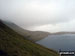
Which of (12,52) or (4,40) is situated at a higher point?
(4,40)

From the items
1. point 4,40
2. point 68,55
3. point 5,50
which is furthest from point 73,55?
point 5,50

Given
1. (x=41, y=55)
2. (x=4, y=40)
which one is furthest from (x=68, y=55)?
(x=4, y=40)

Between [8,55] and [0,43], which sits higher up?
[0,43]

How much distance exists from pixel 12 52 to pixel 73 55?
2461 inches

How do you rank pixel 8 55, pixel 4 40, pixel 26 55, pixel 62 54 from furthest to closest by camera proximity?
1. pixel 62 54
2. pixel 4 40
3. pixel 26 55
4. pixel 8 55

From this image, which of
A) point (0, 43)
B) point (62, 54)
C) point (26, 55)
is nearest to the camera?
point (26, 55)

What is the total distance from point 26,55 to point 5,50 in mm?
11379

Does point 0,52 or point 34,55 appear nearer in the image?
point 0,52

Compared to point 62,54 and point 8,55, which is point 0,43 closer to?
point 8,55

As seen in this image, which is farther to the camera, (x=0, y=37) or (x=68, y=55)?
(x=68, y=55)

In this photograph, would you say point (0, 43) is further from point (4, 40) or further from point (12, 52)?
point (12, 52)

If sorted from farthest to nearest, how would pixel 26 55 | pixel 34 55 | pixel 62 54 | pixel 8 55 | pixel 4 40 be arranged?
pixel 62 54
pixel 4 40
pixel 34 55
pixel 26 55
pixel 8 55

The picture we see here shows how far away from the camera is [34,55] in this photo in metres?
102

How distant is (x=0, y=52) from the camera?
89625mm
